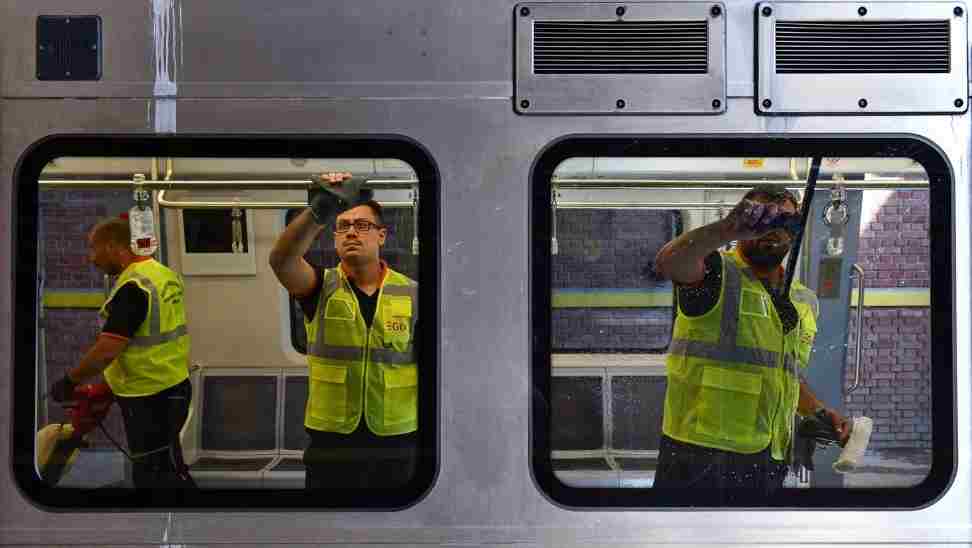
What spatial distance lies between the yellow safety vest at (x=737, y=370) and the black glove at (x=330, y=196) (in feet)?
3.15

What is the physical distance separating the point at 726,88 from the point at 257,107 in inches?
50.4

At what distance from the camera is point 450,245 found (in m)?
2.91

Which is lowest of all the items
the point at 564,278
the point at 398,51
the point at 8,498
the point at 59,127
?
the point at 8,498

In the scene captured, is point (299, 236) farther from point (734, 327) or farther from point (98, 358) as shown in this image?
point (734, 327)

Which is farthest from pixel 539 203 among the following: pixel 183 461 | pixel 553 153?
pixel 183 461

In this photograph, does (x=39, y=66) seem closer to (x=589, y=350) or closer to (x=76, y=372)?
(x=76, y=372)

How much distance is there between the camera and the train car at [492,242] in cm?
291

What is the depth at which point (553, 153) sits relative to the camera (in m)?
2.92

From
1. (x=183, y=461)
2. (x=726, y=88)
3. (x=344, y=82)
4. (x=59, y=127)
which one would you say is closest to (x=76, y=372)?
(x=183, y=461)

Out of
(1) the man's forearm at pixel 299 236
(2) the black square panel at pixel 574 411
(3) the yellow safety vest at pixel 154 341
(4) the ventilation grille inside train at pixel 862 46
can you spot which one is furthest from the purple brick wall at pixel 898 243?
(3) the yellow safety vest at pixel 154 341

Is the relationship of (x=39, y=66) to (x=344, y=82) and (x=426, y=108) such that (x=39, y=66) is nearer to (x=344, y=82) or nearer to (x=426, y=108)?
(x=344, y=82)

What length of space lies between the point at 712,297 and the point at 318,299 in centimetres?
110

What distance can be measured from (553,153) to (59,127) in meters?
1.35

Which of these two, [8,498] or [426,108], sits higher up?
[426,108]
